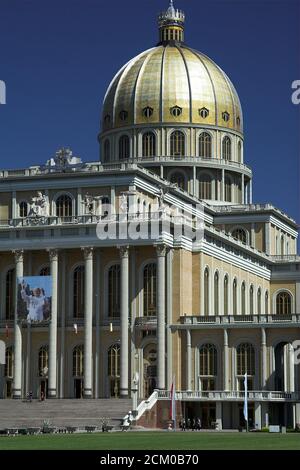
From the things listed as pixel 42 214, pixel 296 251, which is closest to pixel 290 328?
pixel 42 214

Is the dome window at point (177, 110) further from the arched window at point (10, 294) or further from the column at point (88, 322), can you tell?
the column at point (88, 322)

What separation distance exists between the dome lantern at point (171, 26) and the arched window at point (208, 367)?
51.6 metres

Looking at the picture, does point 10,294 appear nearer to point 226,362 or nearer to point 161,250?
point 161,250

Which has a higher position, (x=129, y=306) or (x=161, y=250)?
(x=161, y=250)

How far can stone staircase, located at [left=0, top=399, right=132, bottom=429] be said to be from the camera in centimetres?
8450

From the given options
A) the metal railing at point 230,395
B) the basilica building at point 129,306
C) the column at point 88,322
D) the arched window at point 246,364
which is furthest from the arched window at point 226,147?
the metal railing at point 230,395

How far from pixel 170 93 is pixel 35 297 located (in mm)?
40550

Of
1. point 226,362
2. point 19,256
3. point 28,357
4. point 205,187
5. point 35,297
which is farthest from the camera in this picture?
point 205,187

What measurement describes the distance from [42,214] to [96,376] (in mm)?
14954

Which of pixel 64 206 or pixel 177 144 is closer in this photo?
pixel 64 206

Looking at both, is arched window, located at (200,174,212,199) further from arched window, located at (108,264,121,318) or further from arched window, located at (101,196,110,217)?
arched window, located at (108,264,121,318)

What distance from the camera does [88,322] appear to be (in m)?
95.8

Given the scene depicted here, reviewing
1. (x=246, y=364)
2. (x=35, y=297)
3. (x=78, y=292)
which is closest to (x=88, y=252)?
(x=78, y=292)
